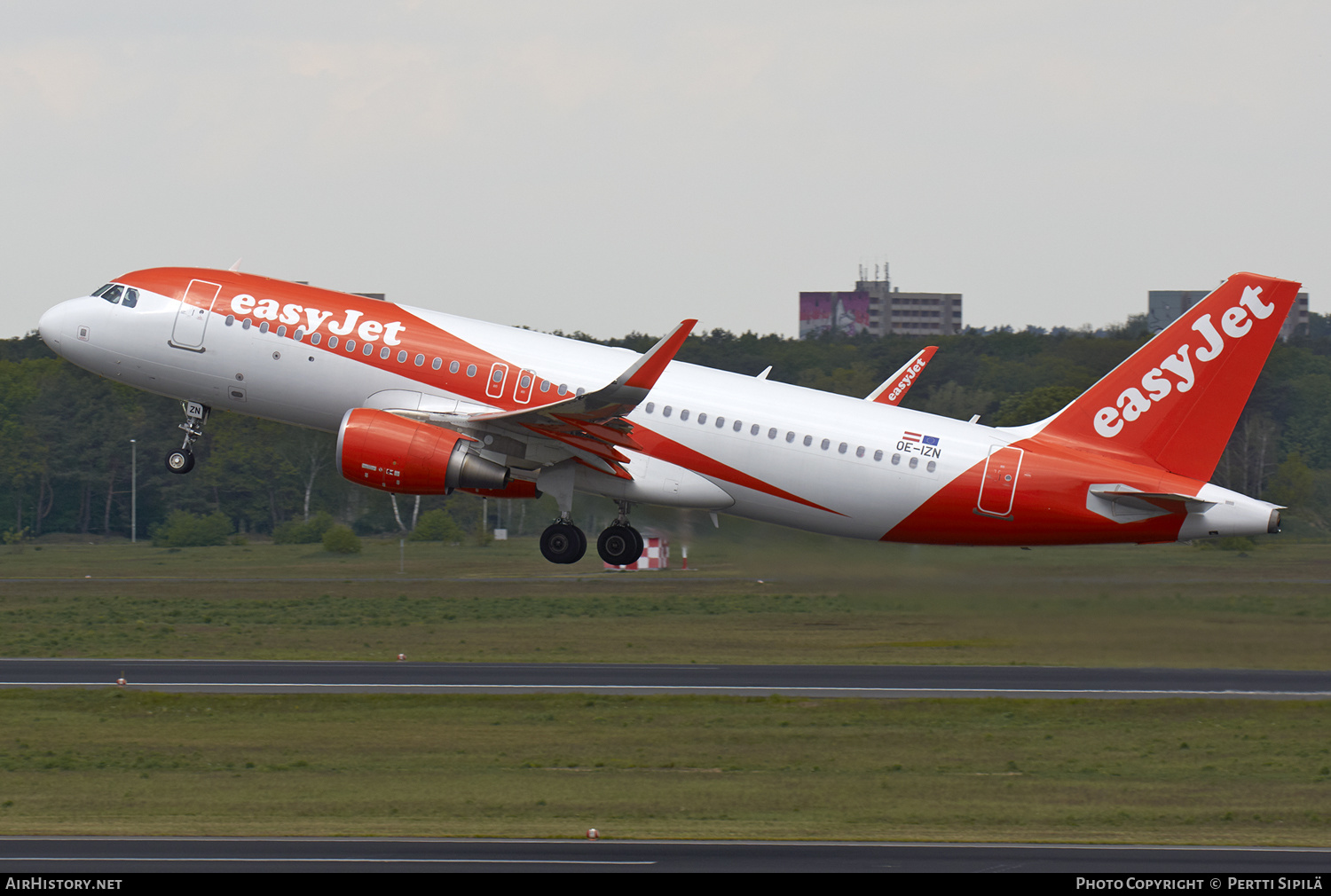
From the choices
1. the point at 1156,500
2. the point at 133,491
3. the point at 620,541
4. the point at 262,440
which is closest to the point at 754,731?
the point at 620,541

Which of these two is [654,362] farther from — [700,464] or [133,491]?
[133,491]

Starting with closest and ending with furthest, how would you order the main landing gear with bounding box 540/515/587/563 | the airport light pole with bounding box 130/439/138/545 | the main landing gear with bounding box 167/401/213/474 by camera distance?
1. the main landing gear with bounding box 540/515/587/563
2. the main landing gear with bounding box 167/401/213/474
3. the airport light pole with bounding box 130/439/138/545

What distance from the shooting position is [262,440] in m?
94.1

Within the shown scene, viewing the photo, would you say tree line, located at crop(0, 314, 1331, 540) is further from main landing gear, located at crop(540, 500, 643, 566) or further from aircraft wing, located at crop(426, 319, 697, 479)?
aircraft wing, located at crop(426, 319, 697, 479)

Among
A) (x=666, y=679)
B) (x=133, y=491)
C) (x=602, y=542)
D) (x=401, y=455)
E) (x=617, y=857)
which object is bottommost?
(x=617, y=857)

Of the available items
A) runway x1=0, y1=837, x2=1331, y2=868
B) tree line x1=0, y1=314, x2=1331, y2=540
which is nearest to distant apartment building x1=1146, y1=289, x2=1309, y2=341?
tree line x1=0, y1=314, x2=1331, y2=540

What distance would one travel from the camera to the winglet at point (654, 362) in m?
30.9

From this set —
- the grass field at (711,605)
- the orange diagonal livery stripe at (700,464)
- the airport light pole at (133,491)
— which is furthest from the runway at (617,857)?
the airport light pole at (133,491)

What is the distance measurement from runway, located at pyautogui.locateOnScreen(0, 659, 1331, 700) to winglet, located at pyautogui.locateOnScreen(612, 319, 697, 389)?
38.8 feet

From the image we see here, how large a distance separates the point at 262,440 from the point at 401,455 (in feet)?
206

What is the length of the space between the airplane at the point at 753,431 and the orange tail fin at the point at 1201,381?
40 mm

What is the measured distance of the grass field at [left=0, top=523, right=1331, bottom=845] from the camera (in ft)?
92.3
